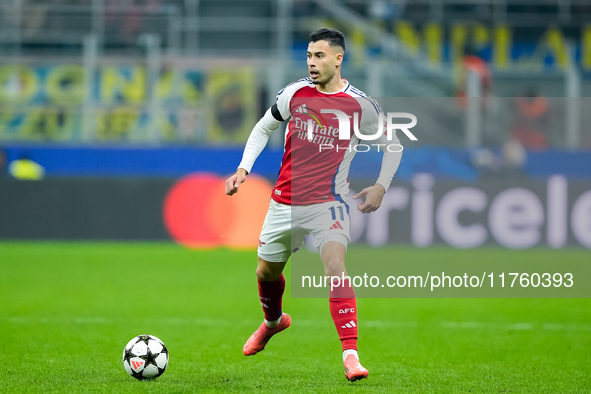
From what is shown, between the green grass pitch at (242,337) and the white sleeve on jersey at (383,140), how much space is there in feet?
4.16

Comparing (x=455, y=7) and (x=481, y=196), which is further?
(x=455, y=7)

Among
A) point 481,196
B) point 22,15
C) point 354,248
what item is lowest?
point 354,248

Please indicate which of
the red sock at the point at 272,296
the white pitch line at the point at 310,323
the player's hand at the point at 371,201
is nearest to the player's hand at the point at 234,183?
the player's hand at the point at 371,201

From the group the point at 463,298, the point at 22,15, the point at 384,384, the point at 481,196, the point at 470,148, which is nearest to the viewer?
the point at 384,384

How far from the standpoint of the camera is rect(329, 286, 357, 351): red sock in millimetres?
4949

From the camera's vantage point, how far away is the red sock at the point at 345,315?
4949mm

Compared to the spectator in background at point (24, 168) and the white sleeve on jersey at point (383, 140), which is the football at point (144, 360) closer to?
the white sleeve on jersey at point (383, 140)

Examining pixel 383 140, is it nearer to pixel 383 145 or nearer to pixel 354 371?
pixel 383 145

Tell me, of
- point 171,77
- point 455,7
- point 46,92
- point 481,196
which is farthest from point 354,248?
point 455,7

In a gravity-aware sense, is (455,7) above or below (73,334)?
above

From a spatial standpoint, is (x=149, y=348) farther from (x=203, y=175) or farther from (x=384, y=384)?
(x=203, y=175)

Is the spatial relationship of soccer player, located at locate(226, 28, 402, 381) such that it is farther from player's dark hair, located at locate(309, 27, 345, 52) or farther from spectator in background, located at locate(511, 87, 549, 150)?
spectator in background, located at locate(511, 87, 549, 150)

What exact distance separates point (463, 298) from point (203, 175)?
609 centimetres

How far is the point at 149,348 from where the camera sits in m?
5.07
